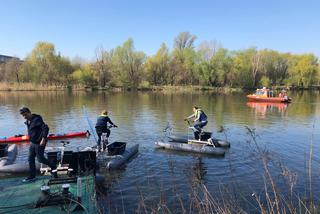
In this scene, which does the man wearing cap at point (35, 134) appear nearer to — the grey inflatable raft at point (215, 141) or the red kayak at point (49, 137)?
the red kayak at point (49, 137)

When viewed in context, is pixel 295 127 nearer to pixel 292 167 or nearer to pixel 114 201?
pixel 292 167

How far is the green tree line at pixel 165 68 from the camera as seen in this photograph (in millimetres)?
61406

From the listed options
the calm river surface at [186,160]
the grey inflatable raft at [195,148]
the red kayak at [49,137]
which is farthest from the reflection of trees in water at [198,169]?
the red kayak at [49,137]

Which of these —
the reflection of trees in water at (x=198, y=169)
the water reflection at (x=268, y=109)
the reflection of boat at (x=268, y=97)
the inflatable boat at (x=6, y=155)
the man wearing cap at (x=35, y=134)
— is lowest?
the reflection of trees in water at (x=198, y=169)

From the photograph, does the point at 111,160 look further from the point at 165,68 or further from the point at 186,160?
the point at 165,68

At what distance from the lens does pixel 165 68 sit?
6938cm

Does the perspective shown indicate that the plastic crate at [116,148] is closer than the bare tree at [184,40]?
Yes

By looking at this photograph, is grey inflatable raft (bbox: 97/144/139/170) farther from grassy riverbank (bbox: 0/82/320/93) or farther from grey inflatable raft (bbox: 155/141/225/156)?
grassy riverbank (bbox: 0/82/320/93)

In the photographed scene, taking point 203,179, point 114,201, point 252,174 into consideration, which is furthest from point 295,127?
point 114,201

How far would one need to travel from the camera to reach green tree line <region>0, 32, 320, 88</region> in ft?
201

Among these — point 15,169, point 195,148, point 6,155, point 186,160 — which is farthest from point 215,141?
point 6,155

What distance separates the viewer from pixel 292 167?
1020 cm

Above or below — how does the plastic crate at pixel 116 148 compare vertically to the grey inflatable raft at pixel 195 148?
above

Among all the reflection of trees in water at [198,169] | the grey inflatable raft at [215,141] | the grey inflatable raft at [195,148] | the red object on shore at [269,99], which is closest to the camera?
the reflection of trees in water at [198,169]
